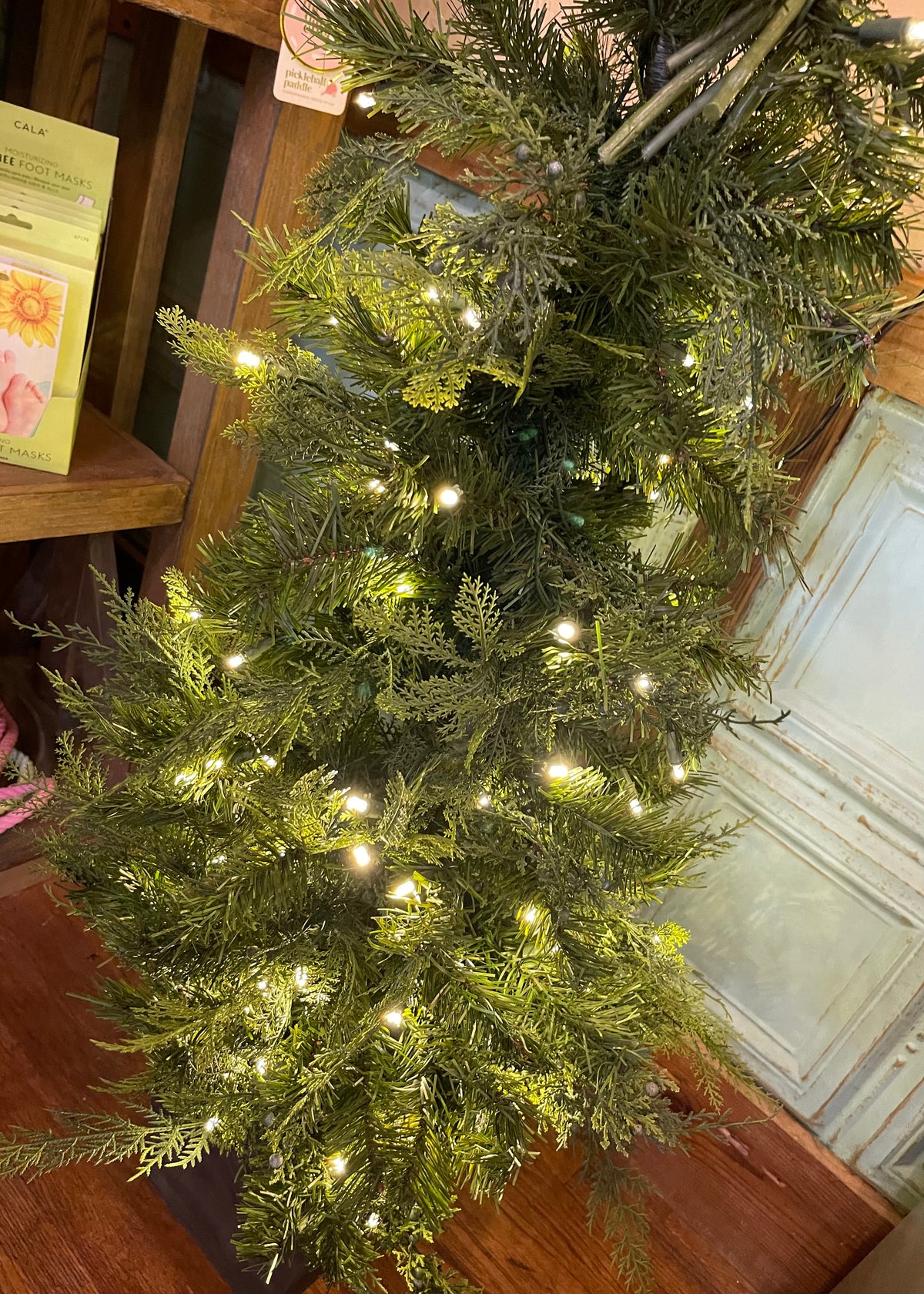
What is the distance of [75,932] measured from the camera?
1351 mm

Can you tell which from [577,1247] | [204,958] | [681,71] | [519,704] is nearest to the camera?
[681,71]

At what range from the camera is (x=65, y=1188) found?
42.8 inches

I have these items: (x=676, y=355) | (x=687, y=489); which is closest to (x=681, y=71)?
(x=676, y=355)

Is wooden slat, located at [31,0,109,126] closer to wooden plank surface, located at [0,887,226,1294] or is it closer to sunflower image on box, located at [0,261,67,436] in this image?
sunflower image on box, located at [0,261,67,436]

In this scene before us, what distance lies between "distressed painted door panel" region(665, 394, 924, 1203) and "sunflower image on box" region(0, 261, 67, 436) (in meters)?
0.98

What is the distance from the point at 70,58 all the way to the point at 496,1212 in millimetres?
1614

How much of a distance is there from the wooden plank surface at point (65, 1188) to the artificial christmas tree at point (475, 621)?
0.23 meters

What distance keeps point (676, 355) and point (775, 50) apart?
19cm

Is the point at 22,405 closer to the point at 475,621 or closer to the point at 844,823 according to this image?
the point at 475,621

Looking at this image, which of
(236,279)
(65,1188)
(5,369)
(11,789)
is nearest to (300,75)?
(236,279)

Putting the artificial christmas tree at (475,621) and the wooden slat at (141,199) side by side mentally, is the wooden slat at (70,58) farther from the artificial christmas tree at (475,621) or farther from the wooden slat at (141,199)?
the artificial christmas tree at (475,621)

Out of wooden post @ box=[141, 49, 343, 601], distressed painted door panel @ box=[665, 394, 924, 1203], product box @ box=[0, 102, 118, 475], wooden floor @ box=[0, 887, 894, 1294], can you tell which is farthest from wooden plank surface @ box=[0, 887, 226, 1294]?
distressed painted door panel @ box=[665, 394, 924, 1203]

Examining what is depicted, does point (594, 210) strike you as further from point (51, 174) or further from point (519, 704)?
point (51, 174)

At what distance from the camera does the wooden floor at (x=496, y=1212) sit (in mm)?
1054
